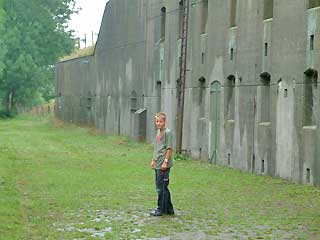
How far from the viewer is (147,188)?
62.1 feet

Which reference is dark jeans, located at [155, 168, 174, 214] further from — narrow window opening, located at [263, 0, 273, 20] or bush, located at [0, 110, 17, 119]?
bush, located at [0, 110, 17, 119]

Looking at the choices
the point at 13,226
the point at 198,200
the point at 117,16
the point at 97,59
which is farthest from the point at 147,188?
the point at 97,59

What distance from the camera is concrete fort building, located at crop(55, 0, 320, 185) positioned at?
20562 mm

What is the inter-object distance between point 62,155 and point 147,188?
35.1 ft

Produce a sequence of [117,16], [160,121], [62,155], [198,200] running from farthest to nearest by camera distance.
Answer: [117,16], [62,155], [198,200], [160,121]

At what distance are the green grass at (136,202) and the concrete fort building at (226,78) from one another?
937 millimetres

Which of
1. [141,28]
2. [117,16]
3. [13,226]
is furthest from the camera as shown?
[117,16]

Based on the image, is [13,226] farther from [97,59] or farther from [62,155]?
[97,59]

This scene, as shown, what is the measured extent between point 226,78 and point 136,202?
10440 millimetres

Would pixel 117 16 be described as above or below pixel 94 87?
above

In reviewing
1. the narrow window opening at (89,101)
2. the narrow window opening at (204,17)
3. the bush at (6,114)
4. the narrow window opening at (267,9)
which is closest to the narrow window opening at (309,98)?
the narrow window opening at (267,9)

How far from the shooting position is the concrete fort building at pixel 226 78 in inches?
810

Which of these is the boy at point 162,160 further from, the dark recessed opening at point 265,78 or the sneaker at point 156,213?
the dark recessed opening at point 265,78

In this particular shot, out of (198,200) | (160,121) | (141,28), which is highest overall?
(141,28)
